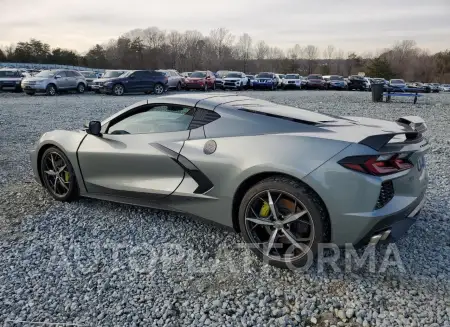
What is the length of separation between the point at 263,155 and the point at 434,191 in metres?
3.02

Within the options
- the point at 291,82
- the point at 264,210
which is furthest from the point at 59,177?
the point at 291,82

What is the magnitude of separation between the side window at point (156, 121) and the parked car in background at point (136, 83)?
1920 cm

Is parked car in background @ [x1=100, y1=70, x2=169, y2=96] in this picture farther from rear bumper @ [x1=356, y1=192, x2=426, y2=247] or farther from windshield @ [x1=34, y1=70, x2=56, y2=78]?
rear bumper @ [x1=356, y1=192, x2=426, y2=247]

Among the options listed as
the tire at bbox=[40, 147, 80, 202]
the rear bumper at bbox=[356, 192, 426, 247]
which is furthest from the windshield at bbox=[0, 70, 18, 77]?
the rear bumper at bbox=[356, 192, 426, 247]

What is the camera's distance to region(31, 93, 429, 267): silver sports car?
278cm

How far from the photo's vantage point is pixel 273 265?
10.1 ft

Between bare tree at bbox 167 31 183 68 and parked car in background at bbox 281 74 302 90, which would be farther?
bare tree at bbox 167 31 183 68

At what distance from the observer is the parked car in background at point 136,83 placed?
22062 millimetres

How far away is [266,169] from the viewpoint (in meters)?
2.96

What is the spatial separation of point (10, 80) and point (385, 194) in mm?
24675

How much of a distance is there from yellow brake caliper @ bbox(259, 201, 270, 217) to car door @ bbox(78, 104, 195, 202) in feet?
2.69

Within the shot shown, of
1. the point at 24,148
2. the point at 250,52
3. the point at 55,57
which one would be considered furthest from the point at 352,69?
the point at 24,148

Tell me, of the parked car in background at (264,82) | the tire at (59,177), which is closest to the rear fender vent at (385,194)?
the tire at (59,177)

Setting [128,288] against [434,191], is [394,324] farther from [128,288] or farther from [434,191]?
[434,191]
